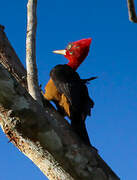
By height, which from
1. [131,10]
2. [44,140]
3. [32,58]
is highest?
[32,58]

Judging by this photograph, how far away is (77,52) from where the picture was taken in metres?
5.31

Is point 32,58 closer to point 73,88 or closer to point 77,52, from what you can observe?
point 73,88

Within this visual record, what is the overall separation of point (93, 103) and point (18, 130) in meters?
1.92

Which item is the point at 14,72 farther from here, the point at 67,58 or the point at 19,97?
the point at 67,58

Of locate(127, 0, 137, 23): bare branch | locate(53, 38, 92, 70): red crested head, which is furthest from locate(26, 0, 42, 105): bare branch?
locate(53, 38, 92, 70): red crested head

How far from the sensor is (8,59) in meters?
3.40

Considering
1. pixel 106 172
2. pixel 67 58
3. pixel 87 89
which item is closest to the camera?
pixel 106 172

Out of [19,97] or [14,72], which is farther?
[14,72]

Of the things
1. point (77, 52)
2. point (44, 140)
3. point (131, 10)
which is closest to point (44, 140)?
point (44, 140)

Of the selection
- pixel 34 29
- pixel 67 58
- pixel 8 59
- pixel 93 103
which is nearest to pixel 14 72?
pixel 8 59

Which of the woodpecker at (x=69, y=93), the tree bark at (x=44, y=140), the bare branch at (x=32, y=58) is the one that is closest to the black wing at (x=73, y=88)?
the woodpecker at (x=69, y=93)

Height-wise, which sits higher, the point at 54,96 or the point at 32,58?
the point at 54,96

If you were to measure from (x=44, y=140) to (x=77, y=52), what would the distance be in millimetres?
3138

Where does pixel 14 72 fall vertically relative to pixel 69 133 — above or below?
above
